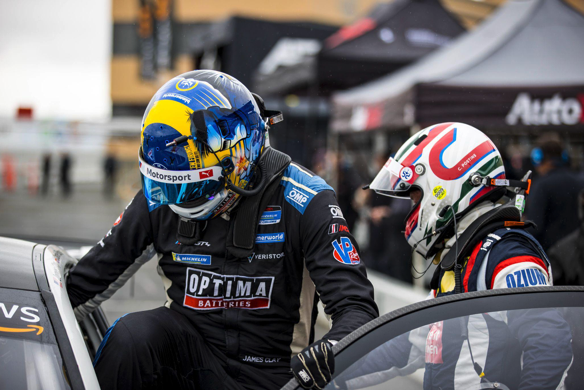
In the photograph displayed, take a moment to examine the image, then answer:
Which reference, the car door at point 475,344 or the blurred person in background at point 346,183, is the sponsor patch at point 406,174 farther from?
the blurred person in background at point 346,183

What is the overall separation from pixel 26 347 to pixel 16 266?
30 centimetres

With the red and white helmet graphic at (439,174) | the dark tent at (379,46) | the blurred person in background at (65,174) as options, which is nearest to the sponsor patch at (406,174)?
the red and white helmet graphic at (439,174)

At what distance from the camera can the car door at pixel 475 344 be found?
1.11 m

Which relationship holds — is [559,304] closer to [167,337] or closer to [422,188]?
[422,188]

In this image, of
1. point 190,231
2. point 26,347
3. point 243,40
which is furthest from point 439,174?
point 243,40

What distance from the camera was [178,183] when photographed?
1567 mm

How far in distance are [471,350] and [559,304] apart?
23 centimetres

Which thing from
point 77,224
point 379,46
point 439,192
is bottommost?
point 77,224

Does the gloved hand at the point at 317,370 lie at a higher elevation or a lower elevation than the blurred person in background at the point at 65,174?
higher

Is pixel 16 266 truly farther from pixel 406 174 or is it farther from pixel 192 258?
pixel 406 174

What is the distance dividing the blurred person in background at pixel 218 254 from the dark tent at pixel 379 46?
4.82m

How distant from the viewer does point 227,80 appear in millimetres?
1739

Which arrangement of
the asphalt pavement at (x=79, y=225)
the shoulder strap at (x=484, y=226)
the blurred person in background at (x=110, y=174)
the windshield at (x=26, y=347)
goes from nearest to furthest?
the windshield at (x=26, y=347)
the shoulder strap at (x=484, y=226)
the asphalt pavement at (x=79, y=225)
the blurred person in background at (x=110, y=174)

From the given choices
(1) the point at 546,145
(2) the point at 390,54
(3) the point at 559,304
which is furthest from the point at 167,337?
(2) the point at 390,54
